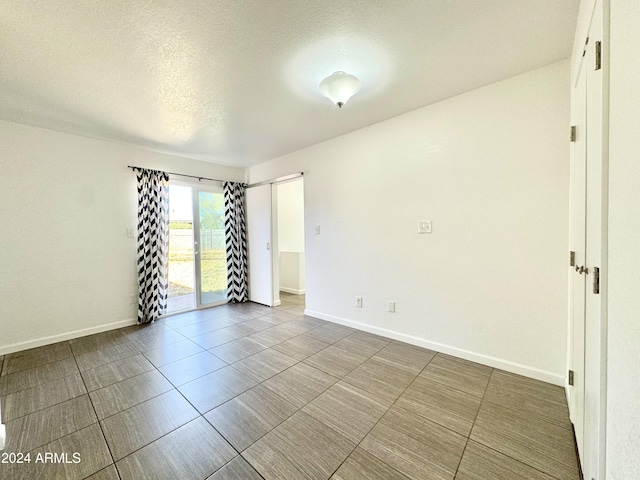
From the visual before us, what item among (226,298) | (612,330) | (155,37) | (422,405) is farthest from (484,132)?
(226,298)

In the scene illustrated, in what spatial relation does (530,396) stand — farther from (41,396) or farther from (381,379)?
(41,396)

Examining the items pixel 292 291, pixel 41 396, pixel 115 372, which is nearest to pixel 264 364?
pixel 115 372

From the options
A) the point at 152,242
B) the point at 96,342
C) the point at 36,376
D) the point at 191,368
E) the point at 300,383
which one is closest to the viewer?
the point at 300,383

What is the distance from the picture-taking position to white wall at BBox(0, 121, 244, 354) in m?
2.74

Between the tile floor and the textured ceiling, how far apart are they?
2.50 meters

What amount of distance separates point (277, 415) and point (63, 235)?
3364 millimetres

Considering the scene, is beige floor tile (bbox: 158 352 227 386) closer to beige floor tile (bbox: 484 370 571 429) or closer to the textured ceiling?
beige floor tile (bbox: 484 370 571 429)

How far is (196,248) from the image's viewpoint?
422 cm

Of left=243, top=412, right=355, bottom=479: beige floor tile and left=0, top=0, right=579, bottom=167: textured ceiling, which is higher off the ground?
left=0, top=0, right=579, bottom=167: textured ceiling

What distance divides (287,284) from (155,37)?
15.0 feet

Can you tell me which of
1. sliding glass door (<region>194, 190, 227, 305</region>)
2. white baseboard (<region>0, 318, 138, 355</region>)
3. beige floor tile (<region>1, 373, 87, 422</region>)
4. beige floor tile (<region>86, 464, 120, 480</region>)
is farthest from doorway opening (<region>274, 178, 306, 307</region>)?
beige floor tile (<region>86, 464, 120, 480</region>)

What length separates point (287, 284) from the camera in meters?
5.55

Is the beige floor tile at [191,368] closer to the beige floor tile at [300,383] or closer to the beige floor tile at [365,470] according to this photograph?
the beige floor tile at [300,383]

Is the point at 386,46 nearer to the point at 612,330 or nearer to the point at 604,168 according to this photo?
the point at 604,168
